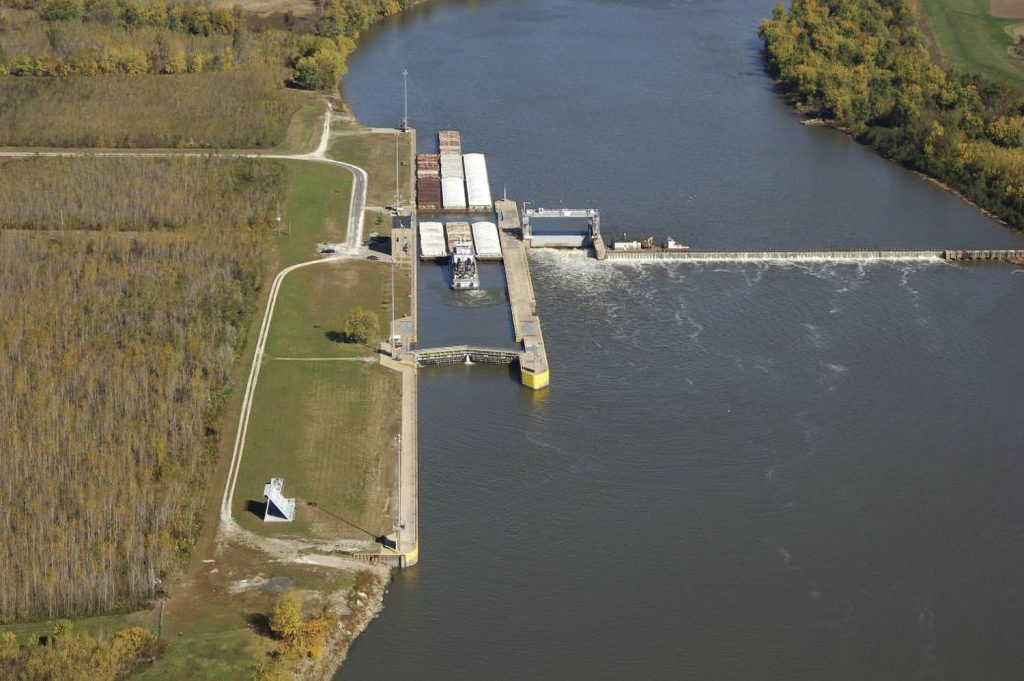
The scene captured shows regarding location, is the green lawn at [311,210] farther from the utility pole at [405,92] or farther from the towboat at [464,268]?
the utility pole at [405,92]

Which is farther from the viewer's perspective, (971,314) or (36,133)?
(36,133)

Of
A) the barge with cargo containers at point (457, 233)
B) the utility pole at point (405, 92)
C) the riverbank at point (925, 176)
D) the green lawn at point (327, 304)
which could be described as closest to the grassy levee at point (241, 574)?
the green lawn at point (327, 304)

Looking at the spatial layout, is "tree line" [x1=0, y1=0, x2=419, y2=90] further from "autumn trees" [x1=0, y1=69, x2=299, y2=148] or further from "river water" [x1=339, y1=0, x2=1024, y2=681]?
"river water" [x1=339, y1=0, x2=1024, y2=681]

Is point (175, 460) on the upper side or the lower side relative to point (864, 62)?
lower

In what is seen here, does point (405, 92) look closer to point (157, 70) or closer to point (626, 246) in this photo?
point (157, 70)

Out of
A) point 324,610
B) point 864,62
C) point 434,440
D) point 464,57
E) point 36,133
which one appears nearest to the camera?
point 324,610

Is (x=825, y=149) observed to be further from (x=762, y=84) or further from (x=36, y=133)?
(x=36, y=133)

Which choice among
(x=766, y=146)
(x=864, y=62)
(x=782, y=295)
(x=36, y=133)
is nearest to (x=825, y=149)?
(x=766, y=146)

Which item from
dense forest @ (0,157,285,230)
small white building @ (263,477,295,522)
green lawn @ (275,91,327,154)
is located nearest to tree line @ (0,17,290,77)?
green lawn @ (275,91,327,154)
